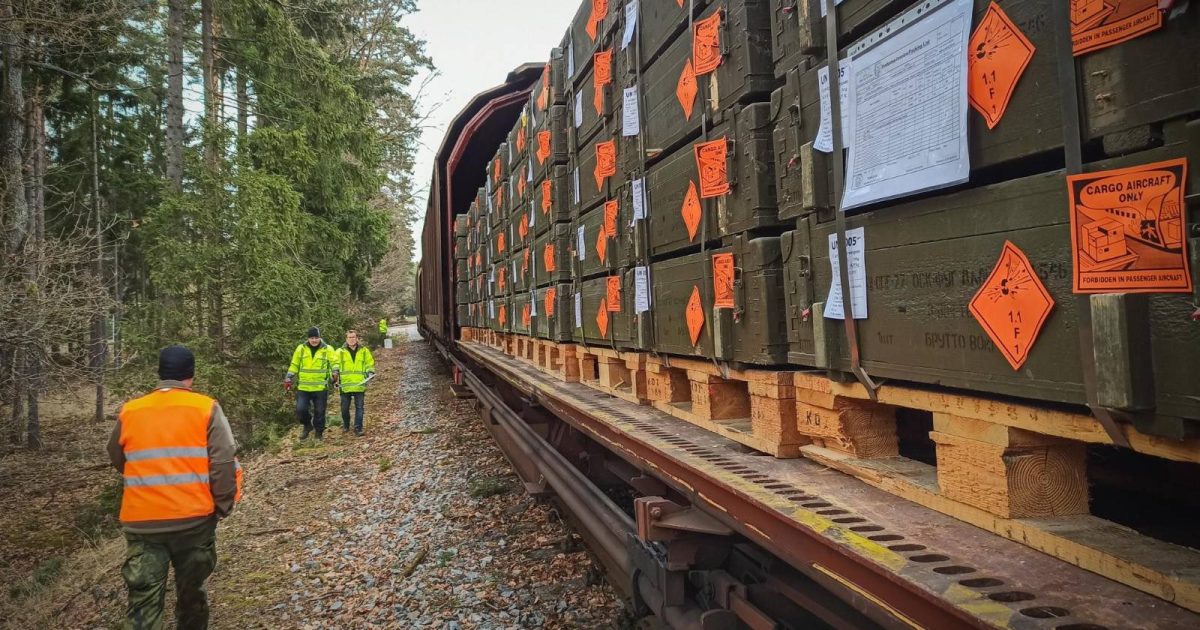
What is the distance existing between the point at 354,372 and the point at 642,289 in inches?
343

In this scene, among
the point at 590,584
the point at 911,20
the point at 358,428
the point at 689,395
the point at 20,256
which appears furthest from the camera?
the point at 358,428

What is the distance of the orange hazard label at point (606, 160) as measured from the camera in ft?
13.5

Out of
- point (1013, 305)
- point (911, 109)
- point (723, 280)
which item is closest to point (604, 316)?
point (723, 280)

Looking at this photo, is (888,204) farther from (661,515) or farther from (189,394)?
(189,394)

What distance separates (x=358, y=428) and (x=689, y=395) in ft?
29.8

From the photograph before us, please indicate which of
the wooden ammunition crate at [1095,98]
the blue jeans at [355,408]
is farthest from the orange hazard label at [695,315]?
the blue jeans at [355,408]

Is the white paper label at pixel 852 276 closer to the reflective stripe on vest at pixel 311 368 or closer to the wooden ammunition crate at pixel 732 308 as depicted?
the wooden ammunition crate at pixel 732 308

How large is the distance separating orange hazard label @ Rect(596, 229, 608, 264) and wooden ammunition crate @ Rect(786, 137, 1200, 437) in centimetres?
213

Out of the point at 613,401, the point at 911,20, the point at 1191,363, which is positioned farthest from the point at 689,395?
the point at 1191,363

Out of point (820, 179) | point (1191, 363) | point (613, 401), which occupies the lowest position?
point (613, 401)

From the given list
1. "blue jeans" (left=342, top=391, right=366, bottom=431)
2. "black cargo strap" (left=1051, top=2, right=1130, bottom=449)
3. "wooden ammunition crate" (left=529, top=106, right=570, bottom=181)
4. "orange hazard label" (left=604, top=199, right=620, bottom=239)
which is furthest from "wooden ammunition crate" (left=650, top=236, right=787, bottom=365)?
"blue jeans" (left=342, top=391, right=366, bottom=431)

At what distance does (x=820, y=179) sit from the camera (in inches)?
85.0

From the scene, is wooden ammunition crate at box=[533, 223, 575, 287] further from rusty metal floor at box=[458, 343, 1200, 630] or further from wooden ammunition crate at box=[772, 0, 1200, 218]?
wooden ammunition crate at box=[772, 0, 1200, 218]

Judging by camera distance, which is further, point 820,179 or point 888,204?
point 820,179
